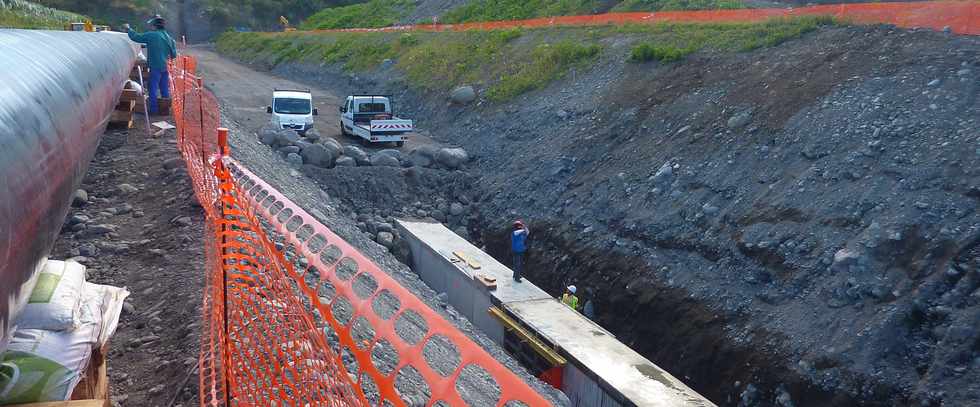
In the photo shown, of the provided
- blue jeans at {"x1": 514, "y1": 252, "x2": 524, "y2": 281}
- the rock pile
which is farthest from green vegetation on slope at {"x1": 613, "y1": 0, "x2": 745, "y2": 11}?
blue jeans at {"x1": 514, "y1": 252, "x2": 524, "y2": 281}

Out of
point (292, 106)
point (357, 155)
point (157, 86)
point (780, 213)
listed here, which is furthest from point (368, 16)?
point (780, 213)

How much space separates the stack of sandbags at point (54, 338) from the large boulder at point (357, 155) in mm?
15044

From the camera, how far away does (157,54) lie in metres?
12.7

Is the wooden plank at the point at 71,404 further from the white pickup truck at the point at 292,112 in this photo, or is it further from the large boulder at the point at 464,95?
the large boulder at the point at 464,95

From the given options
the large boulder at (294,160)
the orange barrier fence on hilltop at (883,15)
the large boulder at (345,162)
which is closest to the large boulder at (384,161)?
the large boulder at (345,162)

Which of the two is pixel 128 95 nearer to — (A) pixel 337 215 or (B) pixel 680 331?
(A) pixel 337 215

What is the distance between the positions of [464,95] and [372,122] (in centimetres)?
497

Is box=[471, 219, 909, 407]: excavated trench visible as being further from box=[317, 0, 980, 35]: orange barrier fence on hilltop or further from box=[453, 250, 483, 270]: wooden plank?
box=[317, 0, 980, 35]: orange barrier fence on hilltop

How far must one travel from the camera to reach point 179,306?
6.16 meters

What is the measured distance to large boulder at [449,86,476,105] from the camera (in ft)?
82.0

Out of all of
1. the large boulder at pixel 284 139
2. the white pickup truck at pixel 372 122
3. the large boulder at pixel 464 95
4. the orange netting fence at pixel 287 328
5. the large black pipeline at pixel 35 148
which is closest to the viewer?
the orange netting fence at pixel 287 328

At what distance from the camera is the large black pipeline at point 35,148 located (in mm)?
3111

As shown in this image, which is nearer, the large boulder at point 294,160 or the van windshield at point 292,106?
the large boulder at point 294,160

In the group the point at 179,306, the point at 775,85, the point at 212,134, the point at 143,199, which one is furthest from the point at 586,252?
the point at 179,306
